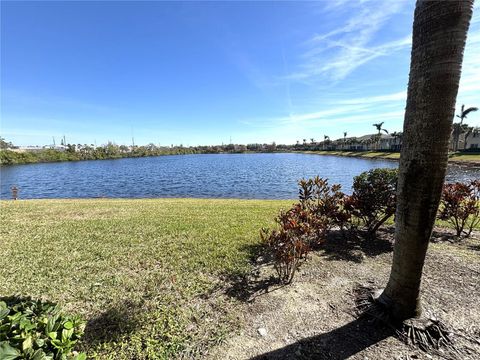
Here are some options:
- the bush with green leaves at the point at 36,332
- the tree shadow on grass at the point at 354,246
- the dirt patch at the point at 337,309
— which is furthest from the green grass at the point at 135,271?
the tree shadow on grass at the point at 354,246

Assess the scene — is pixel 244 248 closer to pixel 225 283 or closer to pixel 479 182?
pixel 225 283

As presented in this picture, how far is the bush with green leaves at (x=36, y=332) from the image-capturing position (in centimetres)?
152

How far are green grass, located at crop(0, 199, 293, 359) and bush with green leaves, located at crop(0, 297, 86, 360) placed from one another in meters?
0.94

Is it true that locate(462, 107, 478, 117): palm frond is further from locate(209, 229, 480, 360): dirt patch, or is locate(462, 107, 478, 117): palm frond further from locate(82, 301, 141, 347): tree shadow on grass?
locate(82, 301, 141, 347): tree shadow on grass

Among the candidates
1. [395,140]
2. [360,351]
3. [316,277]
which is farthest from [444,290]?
[395,140]

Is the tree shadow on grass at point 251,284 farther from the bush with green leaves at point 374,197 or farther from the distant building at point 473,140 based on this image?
the distant building at point 473,140

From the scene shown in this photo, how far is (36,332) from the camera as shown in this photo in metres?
1.79

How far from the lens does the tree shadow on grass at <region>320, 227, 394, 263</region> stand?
4887 mm

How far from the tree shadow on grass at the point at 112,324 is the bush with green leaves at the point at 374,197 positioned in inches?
185

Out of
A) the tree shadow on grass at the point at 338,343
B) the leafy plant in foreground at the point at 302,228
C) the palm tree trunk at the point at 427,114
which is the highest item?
the palm tree trunk at the point at 427,114

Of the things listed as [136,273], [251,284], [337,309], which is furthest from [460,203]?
[136,273]

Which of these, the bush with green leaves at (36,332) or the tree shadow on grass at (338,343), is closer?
the bush with green leaves at (36,332)

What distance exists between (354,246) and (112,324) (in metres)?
4.68

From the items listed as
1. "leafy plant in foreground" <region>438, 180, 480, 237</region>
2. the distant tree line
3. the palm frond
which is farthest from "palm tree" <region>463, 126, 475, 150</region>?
the distant tree line
